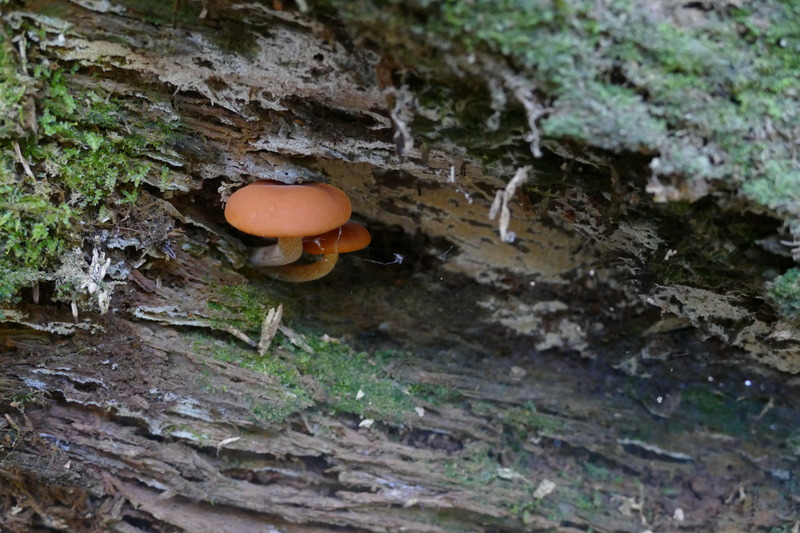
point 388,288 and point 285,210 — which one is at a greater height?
point 285,210

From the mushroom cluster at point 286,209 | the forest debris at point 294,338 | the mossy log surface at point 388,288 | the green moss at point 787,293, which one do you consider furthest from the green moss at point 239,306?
the green moss at point 787,293

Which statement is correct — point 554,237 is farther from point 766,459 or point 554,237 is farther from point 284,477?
point 284,477

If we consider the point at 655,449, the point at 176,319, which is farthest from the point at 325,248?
the point at 655,449

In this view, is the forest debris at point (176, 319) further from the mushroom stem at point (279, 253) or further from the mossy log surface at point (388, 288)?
the mushroom stem at point (279, 253)

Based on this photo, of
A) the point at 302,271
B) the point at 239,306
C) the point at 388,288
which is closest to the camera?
the point at 239,306

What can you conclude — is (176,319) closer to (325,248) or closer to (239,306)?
(239,306)

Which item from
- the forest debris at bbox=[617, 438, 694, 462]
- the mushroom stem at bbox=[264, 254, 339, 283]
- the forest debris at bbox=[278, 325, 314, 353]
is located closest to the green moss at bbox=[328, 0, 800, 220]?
the mushroom stem at bbox=[264, 254, 339, 283]
